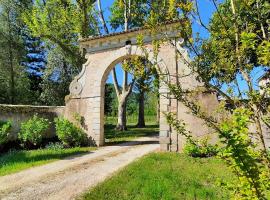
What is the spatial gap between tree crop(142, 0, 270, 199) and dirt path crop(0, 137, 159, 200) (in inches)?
162

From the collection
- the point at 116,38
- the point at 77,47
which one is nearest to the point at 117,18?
the point at 77,47

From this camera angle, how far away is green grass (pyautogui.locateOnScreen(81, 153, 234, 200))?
5.72m

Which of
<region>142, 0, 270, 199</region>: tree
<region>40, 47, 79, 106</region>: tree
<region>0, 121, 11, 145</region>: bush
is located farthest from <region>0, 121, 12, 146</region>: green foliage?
<region>40, 47, 79, 106</region>: tree

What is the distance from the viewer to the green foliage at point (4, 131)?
11.2m

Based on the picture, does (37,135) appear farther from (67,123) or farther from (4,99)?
(4,99)

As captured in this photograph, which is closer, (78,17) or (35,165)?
(35,165)

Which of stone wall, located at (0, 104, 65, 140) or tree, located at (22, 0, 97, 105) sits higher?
tree, located at (22, 0, 97, 105)

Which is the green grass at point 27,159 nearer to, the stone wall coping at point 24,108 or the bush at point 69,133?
the bush at point 69,133

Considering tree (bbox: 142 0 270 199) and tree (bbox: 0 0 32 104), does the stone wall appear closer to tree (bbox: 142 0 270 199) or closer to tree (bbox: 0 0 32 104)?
tree (bbox: 142 0 270 199)

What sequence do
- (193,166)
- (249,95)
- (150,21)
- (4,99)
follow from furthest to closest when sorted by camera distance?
1. (4,99)
2. (193,166)
3. (150,21)
4. (249,95)

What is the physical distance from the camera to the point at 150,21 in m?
2.74

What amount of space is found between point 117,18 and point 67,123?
50.6ft

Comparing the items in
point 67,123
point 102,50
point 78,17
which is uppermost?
point 78,17

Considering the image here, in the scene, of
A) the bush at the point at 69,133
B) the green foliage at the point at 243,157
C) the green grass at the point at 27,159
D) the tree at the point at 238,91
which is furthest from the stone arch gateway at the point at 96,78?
the green foliage at the point at 243,157
